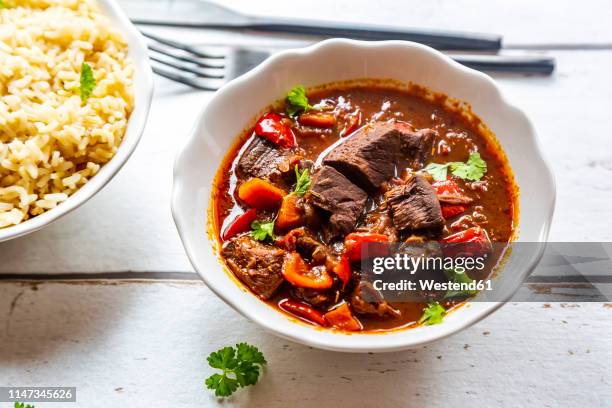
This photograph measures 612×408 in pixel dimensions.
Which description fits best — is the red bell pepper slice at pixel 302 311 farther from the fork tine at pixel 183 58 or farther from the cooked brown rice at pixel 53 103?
the fork tine at pixel 183 58

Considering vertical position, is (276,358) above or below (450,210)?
below

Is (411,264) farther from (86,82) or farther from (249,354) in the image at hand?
(86,82)

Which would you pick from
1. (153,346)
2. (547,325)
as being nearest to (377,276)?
(547,325)

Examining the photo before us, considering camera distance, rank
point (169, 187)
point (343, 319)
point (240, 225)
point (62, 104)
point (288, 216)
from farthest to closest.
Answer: point (169, 187) < point (62, 104) < point (240, 225) < point (288, 216) < point (343, 319)

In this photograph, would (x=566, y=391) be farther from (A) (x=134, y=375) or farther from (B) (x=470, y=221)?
(A) (x=134, y=375)

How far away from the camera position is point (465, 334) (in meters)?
3.46

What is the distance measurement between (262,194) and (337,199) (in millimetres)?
443

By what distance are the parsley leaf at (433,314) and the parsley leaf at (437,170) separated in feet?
2.47

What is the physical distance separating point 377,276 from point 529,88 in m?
2.06

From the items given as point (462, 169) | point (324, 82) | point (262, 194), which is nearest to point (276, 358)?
point (262, 194)

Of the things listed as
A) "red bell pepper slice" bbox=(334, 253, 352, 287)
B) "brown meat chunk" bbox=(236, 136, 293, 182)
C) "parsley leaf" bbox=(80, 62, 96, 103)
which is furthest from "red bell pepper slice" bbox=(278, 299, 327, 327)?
"parsley leaf" bbox=(80, 62, 96, 103)

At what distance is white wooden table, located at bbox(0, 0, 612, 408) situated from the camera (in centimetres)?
333

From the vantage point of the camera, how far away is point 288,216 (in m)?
3.29

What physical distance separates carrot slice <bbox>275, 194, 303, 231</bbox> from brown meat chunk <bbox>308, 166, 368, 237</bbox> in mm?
110
